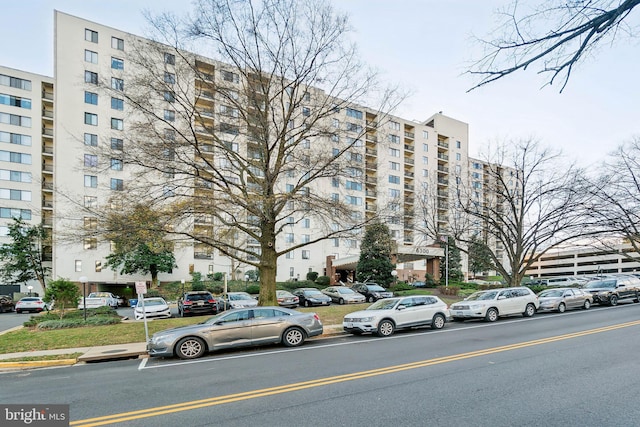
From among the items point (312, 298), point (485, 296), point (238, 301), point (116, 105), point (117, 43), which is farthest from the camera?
point (117, 43)

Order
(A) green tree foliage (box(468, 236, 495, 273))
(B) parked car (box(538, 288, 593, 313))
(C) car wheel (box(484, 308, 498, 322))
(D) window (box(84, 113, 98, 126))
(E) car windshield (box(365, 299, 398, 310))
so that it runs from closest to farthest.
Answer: (E) car windshield (box(365, 299, 398, 310)) → (C) car wheel (box(484, 308, 498, 322)) → (B) parked car (box(538, 288, 593, 313)) → (A) green tree foliage (box(468, 236, 495, 273)) → (D) window (box(84, 113, 98, 126))

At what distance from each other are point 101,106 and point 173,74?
30421mm

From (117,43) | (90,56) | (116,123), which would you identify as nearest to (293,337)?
(116,123)

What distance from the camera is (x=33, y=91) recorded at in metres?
45.5

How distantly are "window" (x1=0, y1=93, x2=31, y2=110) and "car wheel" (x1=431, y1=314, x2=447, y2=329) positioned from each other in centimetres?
5441

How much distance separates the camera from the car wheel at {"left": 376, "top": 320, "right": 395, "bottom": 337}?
13.1 m

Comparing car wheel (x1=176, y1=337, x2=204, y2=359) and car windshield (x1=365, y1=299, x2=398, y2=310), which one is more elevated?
car windshield (x1=365, y1=299, x2=398, y2=310)

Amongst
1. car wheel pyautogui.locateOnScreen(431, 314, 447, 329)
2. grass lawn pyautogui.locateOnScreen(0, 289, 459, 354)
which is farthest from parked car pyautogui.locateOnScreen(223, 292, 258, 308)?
car wheel pyautogui.locateOnScreen(431, 314, 447, 329)

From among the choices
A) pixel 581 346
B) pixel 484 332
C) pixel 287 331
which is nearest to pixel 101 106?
pixel 287 331

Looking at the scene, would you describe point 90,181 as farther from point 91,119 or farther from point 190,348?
point 190,348

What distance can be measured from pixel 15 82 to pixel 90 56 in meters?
13.4

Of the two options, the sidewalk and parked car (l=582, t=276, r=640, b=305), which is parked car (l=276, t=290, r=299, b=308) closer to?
the sidewalk

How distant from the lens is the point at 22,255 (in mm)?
40125

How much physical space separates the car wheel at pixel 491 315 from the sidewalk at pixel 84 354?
556 inches
